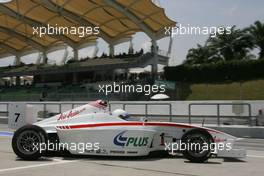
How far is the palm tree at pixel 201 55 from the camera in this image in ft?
245

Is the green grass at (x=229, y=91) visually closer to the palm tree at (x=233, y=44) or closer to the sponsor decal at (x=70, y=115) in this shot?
the palm tree at (x=233, y=44)

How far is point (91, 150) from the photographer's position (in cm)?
1030

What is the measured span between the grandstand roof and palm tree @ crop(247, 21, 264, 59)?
13732 millimetres

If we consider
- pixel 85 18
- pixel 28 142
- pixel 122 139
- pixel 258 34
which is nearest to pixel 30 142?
pixel 28 142

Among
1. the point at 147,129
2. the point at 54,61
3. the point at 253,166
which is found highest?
the point at 54,61

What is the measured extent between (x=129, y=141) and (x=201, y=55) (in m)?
67.9

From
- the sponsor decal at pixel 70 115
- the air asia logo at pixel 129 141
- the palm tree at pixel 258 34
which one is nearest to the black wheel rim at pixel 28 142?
the sponsor decal at pixel 70 115

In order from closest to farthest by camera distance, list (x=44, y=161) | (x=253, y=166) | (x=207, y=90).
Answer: (x=253, y=166)
(x=44, y=161)
(x=207, y=90)

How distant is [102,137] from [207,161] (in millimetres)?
2345

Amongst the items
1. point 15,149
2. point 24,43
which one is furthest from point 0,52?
point 15,149

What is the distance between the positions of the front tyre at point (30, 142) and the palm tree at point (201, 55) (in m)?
66.0

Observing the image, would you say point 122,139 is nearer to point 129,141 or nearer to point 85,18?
point 129,141

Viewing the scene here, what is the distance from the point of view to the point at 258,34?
70062mm

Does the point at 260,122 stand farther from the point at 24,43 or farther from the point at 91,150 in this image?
the point at 24,43
